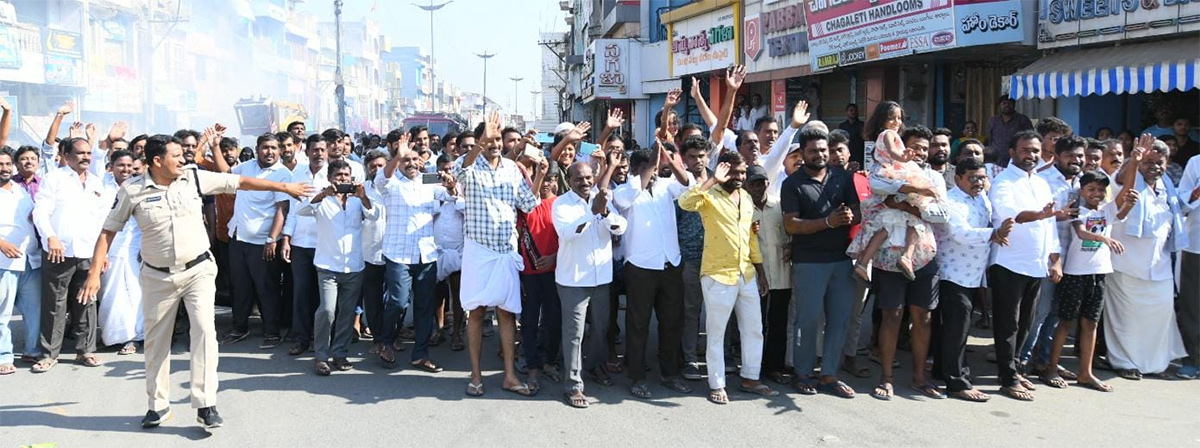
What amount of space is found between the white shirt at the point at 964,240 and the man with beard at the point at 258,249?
509 cm

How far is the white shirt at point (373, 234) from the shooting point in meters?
6.86

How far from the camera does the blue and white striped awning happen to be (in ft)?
30.1

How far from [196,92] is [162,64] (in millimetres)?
3085

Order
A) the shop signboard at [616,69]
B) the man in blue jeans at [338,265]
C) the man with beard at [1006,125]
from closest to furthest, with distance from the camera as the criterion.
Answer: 1. the man in blue jeans at [338,265]
2. the man with beard at [1006,125]
3. the shop signboard at [616,69]

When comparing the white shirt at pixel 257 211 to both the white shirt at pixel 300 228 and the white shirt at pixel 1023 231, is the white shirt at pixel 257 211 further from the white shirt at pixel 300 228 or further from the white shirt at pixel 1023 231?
the white shirt at pixel 1023 231

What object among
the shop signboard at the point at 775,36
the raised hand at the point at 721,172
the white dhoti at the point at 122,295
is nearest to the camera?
the raised hand at the point at 721,172

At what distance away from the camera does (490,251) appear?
6070 millimetres

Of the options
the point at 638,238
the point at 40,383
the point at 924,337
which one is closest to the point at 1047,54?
the point at 924,337

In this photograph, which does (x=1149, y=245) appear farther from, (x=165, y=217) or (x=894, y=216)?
(x=165, y=217)

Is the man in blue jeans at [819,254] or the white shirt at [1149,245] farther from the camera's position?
the white shirt at [1149,245]

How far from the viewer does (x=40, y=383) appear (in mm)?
6410

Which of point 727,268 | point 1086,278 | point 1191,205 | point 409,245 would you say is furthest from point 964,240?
point 409,245

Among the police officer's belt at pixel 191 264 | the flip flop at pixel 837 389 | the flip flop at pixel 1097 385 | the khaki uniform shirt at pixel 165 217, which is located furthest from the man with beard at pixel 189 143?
the flip flop at pixel 1097 385

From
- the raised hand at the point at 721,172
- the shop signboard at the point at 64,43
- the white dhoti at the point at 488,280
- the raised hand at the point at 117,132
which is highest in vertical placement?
the shop signboard at the point at 64,43
